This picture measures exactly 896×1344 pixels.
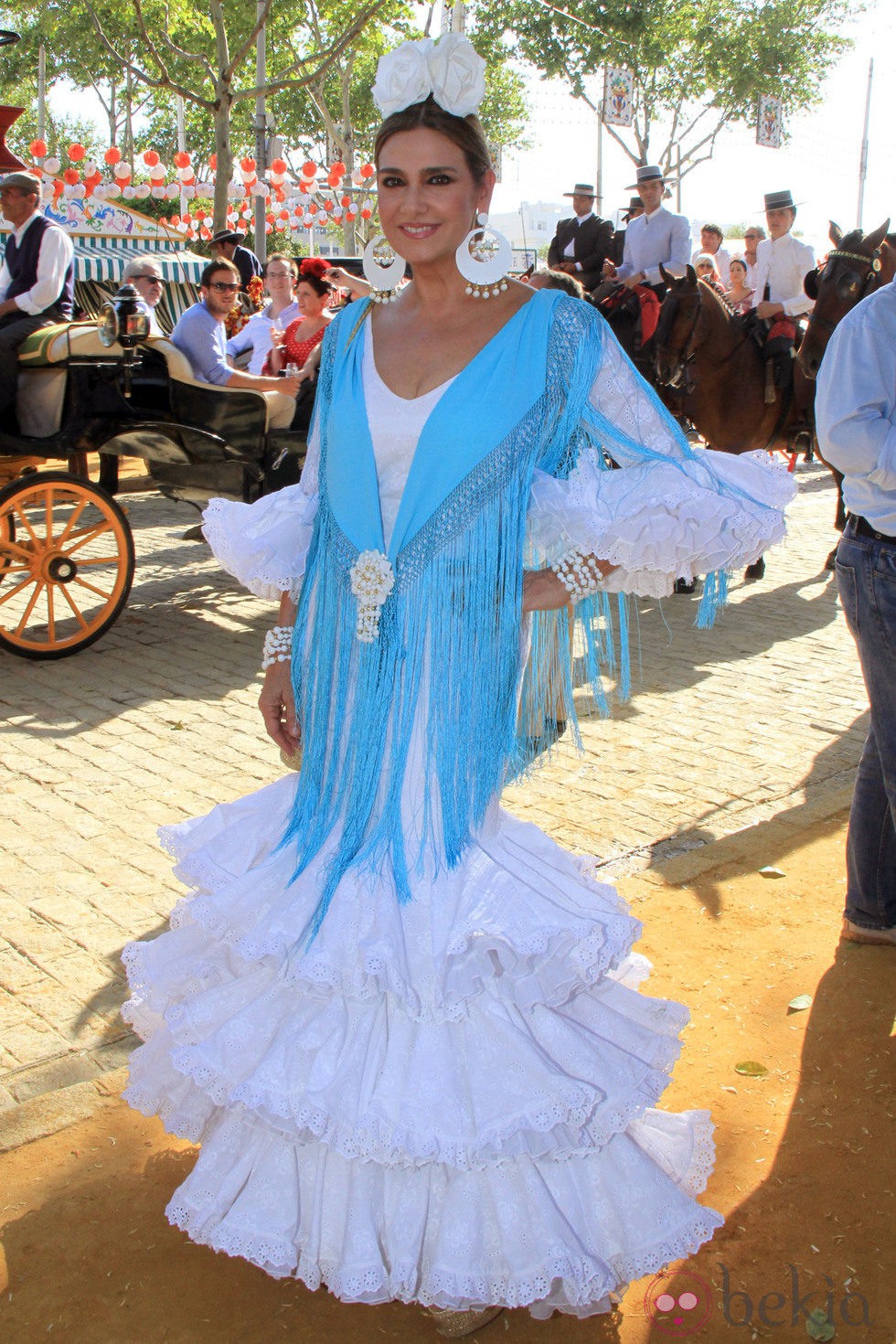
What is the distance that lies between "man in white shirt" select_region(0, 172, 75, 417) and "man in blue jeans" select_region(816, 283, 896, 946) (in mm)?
5195

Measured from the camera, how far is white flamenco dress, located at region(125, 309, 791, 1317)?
2.03 m

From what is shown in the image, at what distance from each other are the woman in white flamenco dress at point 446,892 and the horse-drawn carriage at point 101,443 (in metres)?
4.58

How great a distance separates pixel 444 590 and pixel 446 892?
22.2 inches

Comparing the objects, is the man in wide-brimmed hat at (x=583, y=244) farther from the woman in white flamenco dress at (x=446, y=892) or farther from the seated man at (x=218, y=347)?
the woman in white flamenco dress at (x=446, y=892)

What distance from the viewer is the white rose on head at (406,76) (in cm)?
212

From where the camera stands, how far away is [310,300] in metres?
8.73

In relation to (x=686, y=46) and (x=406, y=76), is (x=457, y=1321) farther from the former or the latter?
(x=686, y=46)

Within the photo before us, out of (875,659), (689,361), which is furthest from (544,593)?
(689,361)

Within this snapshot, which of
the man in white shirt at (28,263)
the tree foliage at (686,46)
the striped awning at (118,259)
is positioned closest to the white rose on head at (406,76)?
the man in white shirt at (28,263)

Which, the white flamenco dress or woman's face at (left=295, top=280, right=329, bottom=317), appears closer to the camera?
the white flamenco dress

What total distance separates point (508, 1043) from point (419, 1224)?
361 millimetres

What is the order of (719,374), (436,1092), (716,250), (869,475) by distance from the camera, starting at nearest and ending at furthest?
(436,1092), (869,475), (719,374), (716,250)

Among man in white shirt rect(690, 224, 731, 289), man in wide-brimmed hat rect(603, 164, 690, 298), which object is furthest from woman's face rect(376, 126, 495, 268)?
man in white shirt rect(690, 224, 731, 289)

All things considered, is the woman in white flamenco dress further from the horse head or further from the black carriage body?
the horse head
